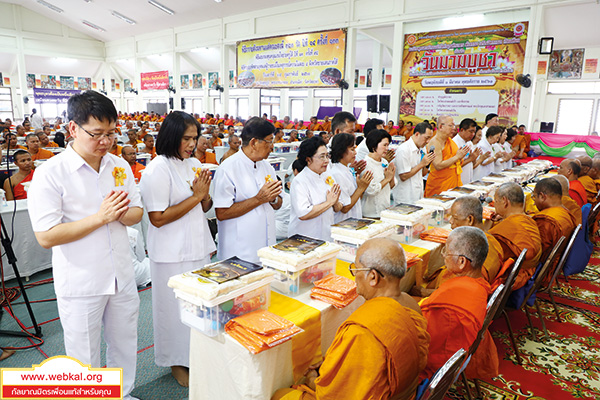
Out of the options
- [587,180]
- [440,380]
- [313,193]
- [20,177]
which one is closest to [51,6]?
[20,177]

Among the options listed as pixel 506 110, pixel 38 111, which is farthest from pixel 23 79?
pixel 506 110

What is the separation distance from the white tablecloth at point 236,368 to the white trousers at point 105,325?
40 centimetres

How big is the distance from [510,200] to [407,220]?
0.85 meters

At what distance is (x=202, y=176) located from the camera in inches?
77.5

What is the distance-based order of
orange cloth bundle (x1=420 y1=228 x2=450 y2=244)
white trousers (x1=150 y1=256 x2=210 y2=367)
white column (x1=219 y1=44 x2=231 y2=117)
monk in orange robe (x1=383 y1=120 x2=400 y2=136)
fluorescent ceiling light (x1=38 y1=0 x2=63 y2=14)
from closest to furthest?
1. white trousers (x1=150 y1=256 x2=210 y2=367)
2. orange cloth bundle (x1=420 y1=228 x2=450 y2=244)
3. monk in orange robe (x1=383 y1=120 x2=400 y2=136)
4. white column (x1=219 y1=44 x2=231 y2=117)
5. fluorescent ceiling light (x1=38 y1=0 x2=63 y2=14)

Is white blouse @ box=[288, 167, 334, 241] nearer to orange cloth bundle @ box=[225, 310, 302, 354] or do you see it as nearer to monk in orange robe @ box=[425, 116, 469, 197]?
orange cloth bundle @ box=[225, 310, 302, 354]

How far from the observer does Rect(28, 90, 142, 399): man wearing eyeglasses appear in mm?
1488

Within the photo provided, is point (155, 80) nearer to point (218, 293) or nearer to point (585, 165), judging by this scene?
point (585, 165)

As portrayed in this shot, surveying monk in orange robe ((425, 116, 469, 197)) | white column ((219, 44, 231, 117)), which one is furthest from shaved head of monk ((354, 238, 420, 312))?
white column ((219, 44, 231, 117))

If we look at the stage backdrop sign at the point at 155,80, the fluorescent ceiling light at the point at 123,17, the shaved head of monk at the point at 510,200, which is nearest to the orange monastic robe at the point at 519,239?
the shaved head of monk at the point at 510,200

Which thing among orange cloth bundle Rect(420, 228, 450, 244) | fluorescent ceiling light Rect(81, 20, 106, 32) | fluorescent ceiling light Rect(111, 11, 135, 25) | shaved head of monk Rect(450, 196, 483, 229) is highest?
fluorescent ceiling light Rect(81, 20, 106, 32)

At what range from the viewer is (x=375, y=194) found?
329 centimetres

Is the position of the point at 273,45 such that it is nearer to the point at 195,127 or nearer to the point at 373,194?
the point at 373,194

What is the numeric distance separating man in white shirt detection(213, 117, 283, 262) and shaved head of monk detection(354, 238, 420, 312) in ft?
2.74
